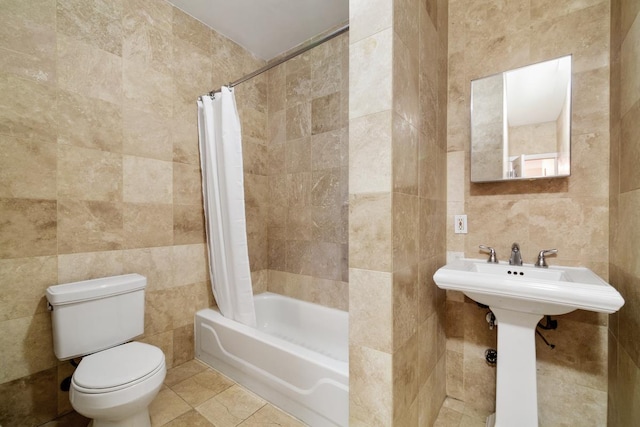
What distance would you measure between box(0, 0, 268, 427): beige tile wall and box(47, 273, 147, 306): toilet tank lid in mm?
115

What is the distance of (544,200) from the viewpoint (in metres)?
1.42

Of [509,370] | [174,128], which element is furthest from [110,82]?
[509,370]

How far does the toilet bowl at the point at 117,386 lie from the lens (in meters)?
1.15

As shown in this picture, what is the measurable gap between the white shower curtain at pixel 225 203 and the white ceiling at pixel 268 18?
1.99 ft

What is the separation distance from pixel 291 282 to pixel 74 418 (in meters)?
1.53

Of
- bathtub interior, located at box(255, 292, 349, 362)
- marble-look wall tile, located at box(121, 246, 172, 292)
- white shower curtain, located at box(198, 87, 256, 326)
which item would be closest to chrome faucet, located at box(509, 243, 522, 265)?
bathtub interior, located at box(255, 292, 349, 362)

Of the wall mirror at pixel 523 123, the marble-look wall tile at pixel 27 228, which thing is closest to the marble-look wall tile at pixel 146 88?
the marble-look wall tile at pixel 27 228

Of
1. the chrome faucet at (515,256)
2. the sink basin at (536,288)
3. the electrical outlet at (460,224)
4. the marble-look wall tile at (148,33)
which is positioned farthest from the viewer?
the marble-look wall tile at (148,33)

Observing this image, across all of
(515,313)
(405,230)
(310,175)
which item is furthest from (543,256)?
(310,175)

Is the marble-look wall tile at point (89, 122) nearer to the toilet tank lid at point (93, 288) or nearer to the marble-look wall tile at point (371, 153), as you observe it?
the toilet tank lid at point (93, 288)

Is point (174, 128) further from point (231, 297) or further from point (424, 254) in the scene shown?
point (424, 254)

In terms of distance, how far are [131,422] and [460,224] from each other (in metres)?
2.00

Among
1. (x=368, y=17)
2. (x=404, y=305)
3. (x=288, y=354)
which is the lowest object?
(x=288, y=354)

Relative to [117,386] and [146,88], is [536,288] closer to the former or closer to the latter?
[117,386]
